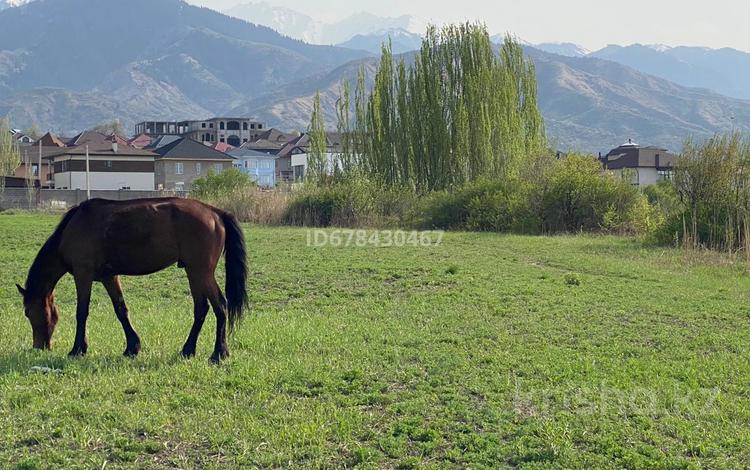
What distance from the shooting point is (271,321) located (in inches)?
383

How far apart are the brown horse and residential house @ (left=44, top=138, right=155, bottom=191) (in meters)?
59.6

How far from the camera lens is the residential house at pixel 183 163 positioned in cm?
7275

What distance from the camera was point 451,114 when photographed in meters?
35.8

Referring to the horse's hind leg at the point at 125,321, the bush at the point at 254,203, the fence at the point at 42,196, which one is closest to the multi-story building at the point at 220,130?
the fence at the point at 42,196

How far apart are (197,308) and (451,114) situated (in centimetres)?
2969

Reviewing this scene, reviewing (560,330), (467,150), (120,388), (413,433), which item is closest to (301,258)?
(560,330)

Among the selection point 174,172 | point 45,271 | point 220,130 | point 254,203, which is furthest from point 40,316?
point 220,130

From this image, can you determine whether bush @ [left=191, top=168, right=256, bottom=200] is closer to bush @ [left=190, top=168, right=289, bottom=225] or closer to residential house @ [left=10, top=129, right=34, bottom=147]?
bush @ [left=190, top=168, right=289, bottom=225]

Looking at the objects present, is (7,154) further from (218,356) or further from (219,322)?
(218,356)

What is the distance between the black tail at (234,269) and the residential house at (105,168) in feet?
197

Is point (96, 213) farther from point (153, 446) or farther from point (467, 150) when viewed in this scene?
point (467, 150)

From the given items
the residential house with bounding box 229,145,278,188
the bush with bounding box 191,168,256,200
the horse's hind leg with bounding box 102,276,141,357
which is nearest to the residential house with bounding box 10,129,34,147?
the residential house with bounding box 229,145,278,188

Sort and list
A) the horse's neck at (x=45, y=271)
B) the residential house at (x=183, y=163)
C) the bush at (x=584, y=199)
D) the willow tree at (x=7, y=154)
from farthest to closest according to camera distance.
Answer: the residential house at (x=183, y=163) → the willow tree at (x=7, y=154) → the bush at (x=584, y=199) → the horse's neck at (x=45, y=271)

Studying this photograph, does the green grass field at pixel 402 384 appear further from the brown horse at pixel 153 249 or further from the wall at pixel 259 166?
the wall at pixel 259 166
